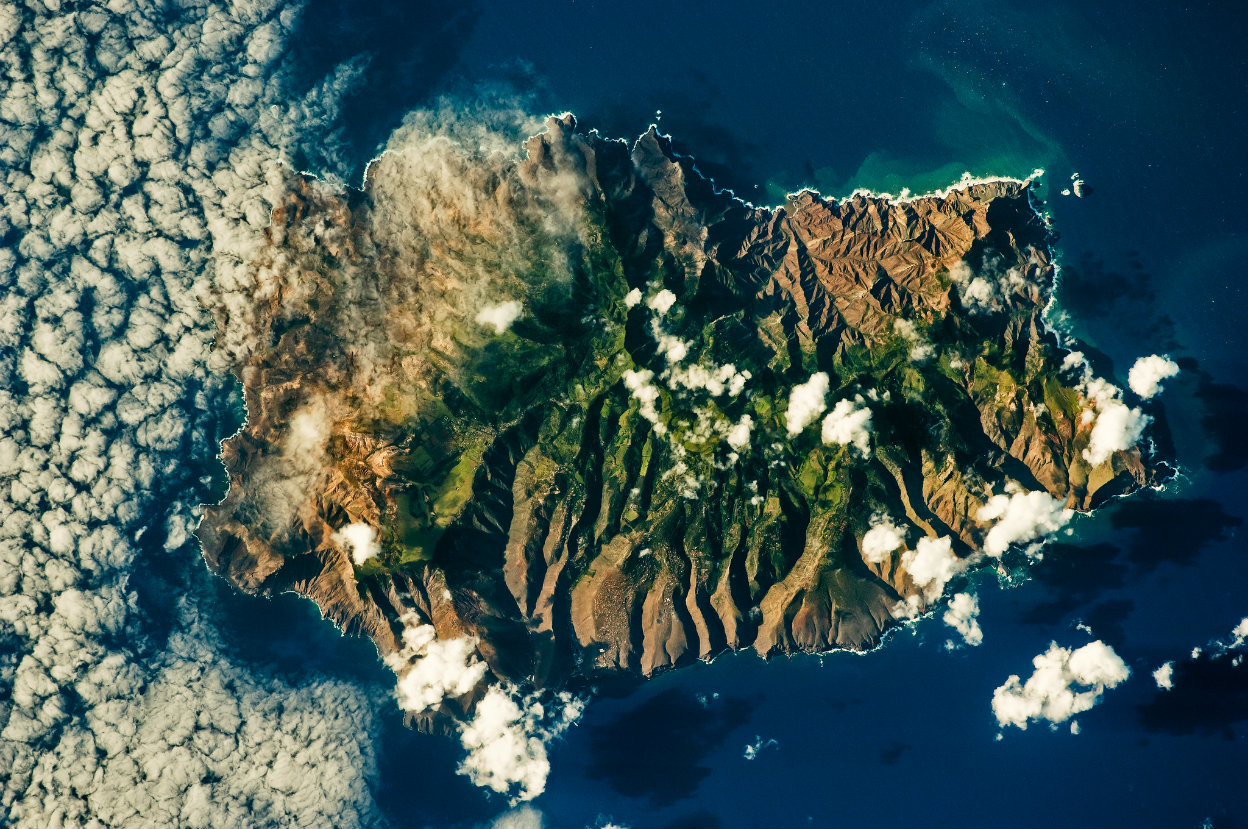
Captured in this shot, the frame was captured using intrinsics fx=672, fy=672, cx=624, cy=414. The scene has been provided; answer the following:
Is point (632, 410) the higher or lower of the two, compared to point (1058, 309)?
lower

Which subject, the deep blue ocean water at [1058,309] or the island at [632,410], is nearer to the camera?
the island at [632,410]

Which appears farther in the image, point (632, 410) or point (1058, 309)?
point (632, 410)

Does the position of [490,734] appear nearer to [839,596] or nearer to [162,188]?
[839,596]

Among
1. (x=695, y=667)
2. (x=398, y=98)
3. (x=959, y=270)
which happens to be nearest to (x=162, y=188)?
(x=398, y=98)
